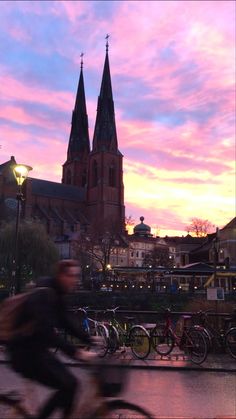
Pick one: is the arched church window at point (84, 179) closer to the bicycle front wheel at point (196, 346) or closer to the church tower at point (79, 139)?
the church tower at point (79, 139)

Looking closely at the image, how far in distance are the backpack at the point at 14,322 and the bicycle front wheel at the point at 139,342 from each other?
752 centimetres

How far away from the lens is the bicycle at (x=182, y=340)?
11.2 metres

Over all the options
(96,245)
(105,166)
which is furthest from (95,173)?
(96,245)

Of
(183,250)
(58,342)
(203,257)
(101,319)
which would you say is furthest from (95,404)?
(183,250)

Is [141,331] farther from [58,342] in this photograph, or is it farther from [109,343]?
[58,342]

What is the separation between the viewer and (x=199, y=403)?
7328 mm

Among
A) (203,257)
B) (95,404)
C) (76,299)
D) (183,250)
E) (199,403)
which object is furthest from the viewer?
(183,250)

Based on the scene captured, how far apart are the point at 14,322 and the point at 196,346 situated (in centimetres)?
763

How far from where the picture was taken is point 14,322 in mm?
4523

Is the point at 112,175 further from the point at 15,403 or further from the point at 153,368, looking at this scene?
the point at 15,403

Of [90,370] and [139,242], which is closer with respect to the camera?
[90,370]

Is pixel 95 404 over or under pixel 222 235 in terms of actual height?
under

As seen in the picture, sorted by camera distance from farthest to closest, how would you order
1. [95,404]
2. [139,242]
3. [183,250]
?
1. [139,242]
2. [183,250]
3. [95,404]

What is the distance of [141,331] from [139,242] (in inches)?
4459
